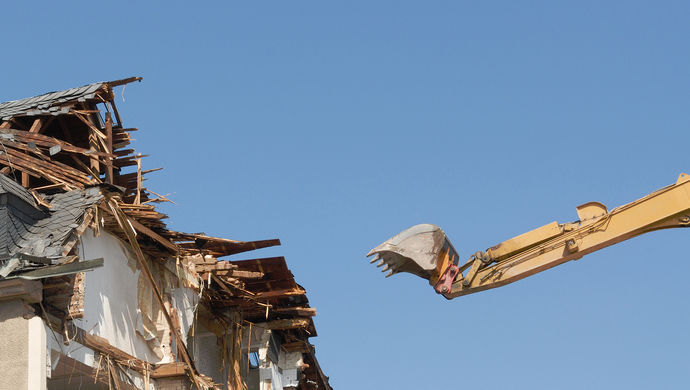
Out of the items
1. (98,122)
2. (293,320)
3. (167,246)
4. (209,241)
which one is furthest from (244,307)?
(98,122)

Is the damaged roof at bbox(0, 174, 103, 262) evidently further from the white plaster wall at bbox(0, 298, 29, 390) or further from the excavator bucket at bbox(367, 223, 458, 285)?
the excavator bucket at bbox(367, 223, 458, 285)

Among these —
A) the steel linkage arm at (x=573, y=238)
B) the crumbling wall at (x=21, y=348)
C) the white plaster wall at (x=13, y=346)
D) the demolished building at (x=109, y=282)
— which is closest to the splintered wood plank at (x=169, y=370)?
the demolished building at (x=109, y=282)

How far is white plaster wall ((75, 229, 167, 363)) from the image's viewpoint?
14742 millimetres

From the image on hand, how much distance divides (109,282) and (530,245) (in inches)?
283

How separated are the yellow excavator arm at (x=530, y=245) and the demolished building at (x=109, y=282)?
458cm

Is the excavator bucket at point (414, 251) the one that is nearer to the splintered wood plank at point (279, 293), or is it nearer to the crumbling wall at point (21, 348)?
the crumbling wall at point (21, 348)

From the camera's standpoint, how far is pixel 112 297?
1564cm

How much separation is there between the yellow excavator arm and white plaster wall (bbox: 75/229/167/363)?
4577mm

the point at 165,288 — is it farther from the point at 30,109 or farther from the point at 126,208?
the point at 30,109

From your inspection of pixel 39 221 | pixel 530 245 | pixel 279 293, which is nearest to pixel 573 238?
pixel 530 245

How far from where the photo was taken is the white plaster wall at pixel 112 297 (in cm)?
1474

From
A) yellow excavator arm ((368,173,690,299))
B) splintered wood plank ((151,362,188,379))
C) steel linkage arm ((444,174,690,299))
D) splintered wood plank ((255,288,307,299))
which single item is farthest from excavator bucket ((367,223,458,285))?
splintered wood plank ((255,288,307,299))

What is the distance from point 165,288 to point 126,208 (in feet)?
8.32

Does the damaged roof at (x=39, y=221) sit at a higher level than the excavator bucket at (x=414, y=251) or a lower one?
higher
